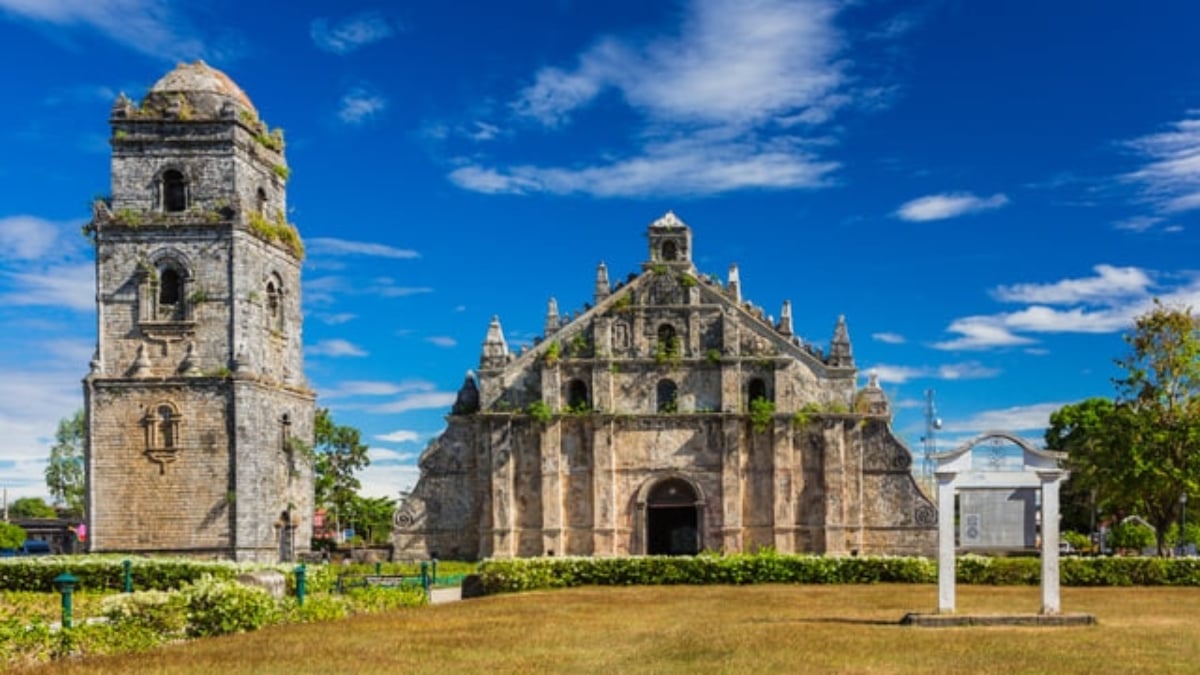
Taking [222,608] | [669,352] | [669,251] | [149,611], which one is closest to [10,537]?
[669,352]

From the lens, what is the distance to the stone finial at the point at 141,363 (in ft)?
146

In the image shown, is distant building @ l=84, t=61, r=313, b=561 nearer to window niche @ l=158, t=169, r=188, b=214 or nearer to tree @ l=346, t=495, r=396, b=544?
window niche @ l=158, t=169, r=188, b=214

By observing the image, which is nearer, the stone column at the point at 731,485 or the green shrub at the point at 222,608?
the green shrub at the point at 222,608

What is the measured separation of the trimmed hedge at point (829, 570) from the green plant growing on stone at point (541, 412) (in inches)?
427

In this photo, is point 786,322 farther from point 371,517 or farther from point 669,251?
point 371,517

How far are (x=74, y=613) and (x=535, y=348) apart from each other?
86.7 ft

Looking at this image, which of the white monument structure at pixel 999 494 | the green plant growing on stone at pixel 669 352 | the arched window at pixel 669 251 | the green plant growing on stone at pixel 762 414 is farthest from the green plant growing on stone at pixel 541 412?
the white monument structure at pixel 999 494

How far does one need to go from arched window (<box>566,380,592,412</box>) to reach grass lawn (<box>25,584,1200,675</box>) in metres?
21.1

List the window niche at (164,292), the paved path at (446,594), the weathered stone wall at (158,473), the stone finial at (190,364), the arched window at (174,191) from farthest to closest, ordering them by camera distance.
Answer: the arched window at (174,191)
the window niche at (164,292)
the stone finial at (190,364)
the weathered stone wall at (158,473)
the paved path at (446,594)

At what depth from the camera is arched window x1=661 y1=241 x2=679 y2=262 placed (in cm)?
5206

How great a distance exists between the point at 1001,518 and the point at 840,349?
26.4 meters

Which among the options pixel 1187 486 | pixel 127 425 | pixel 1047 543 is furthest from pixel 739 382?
pixel 1047 543

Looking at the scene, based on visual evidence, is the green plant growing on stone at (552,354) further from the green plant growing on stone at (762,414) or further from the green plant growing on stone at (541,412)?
the green plant growing on stone at (762,414)

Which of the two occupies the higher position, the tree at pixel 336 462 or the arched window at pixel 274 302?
the arched window at pixel 274 302
